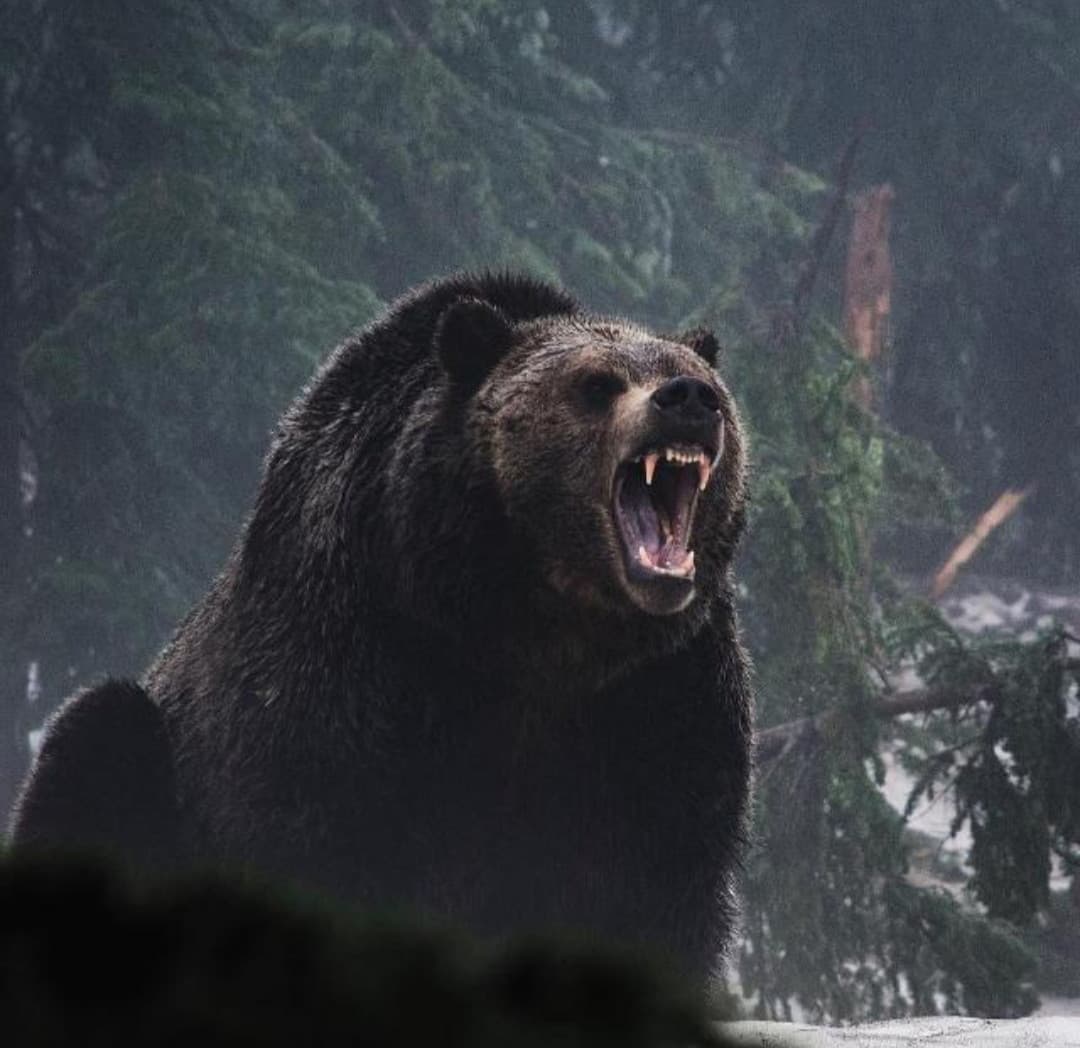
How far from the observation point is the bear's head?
353 cm

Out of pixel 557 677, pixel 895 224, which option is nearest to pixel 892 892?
pixel 557 677

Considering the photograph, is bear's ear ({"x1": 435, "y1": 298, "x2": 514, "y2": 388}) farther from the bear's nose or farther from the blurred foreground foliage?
the blurred foreground foliage

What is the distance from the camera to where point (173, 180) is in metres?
13.6

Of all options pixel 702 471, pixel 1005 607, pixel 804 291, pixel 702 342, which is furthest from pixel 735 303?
pixel 702 471

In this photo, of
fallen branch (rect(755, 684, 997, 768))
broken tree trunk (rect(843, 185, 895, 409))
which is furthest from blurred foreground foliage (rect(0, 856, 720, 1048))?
broken tree trunk (rect(843, 185, 895, 409))

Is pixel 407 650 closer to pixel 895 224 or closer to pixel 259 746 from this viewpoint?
pixel 259 746

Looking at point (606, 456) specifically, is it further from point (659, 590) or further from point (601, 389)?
point (659, 590)

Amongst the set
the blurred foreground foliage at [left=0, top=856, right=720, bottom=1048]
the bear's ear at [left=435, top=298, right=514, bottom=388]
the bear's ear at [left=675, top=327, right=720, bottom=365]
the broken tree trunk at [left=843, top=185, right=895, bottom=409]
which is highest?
the broken tree trunk at [left=843, top=185, right=895, bottom=409]

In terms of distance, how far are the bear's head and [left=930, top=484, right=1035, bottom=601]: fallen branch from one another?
45.1ft

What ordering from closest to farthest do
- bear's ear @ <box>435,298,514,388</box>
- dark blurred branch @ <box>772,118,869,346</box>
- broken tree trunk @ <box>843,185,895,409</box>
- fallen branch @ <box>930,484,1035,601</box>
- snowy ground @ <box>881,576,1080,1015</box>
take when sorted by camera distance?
bear's ear @ <box>435,298,514,388</box>
dark blurred branch @ <box>772,118,869,346</box>
broken tree trunk @ <box>843,185,895,409</box>
fallen branch @ <box>930,484,1035,601</box>
snowy ground @ <box>881,576,1080,1015</box>

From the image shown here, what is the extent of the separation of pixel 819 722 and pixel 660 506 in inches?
274

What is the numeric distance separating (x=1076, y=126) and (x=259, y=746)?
18.9 metres

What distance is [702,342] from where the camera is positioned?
429 cm

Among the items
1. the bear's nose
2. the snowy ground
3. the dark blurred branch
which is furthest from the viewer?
the snowy ground
